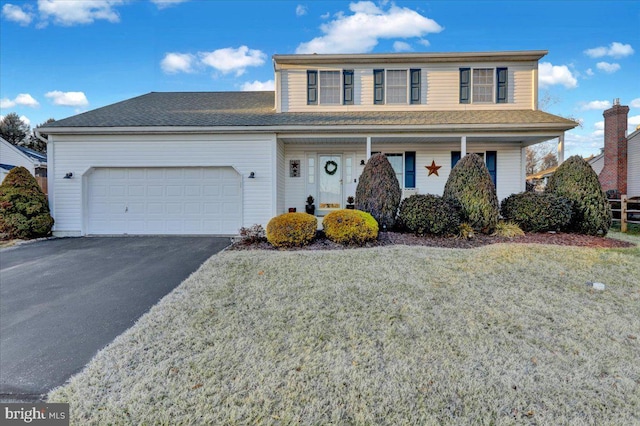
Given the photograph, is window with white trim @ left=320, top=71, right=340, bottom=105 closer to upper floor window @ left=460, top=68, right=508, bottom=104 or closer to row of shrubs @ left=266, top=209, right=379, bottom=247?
upper floor window @ left=460, top=68, right=508, bottom=104

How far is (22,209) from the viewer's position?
332 inches

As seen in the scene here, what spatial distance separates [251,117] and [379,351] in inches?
340

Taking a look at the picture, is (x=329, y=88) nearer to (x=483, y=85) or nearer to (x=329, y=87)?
(x=329, y=87)

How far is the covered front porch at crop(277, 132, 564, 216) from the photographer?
1092cm

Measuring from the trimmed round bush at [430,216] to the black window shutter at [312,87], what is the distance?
553cm

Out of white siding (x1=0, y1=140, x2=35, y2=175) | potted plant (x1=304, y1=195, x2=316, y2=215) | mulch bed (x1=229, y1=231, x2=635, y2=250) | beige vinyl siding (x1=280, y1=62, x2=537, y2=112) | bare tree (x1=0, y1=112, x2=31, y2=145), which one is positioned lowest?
mulch bed (x1=229, y1=231, x2=635, y2=250)

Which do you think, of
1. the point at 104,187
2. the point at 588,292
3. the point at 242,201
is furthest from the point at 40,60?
the point at 588,292

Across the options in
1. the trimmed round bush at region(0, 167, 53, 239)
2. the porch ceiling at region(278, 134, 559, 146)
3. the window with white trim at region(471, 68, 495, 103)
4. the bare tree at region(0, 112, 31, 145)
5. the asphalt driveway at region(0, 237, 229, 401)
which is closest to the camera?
the asphalt driveway at region(0, 237, 229, 401)

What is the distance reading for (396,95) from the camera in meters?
10.8

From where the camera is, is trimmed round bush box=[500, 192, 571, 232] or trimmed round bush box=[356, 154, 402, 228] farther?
trimmed round bush box=[356, 154, 402, 228]

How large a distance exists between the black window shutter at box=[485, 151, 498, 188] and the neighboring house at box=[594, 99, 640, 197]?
10834 mm

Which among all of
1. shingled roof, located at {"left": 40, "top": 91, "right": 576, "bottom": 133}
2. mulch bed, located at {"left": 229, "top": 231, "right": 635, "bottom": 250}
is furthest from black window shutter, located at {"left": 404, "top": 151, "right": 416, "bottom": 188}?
mulch bed, located at {"left": 229, "top": 231, "right": 635, "bottom": 250}

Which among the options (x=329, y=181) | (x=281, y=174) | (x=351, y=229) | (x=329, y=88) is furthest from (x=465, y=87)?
(x=351, y=229)

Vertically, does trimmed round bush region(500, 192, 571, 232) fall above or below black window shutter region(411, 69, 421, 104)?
below
